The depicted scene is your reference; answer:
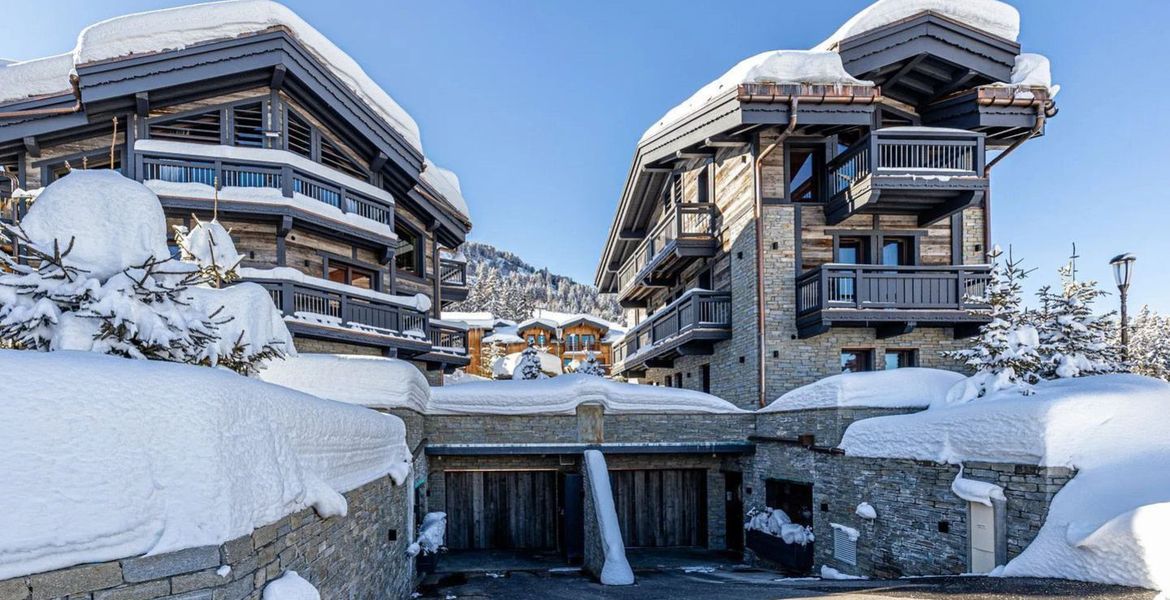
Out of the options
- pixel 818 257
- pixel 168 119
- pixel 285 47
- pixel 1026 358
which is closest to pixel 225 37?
pixel 285 47

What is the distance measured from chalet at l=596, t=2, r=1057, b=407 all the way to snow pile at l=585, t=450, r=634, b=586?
13.1 feet

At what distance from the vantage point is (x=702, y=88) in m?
15.7

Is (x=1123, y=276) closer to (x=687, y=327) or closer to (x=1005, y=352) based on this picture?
(x=1005, y=352)

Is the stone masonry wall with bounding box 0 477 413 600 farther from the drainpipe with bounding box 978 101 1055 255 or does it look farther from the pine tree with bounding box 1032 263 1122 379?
the drainpipe with bounding box 978 101 1055 255

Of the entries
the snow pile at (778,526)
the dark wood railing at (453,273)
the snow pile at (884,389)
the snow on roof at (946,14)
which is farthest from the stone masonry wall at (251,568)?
the dark wood railing at (453,273)

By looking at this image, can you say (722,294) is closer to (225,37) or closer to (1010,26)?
(1010,26)

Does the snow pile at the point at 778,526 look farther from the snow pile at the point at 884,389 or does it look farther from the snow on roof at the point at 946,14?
the snow on roof at the point at 946,14

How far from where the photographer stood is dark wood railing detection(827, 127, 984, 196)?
12336 mm

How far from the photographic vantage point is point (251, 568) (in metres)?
3.57

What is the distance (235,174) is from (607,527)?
11.0m

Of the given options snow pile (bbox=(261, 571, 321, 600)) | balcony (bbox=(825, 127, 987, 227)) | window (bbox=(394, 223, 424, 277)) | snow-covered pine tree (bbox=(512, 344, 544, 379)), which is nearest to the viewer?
snow pile (bbox=(261, 571, 321, 600))

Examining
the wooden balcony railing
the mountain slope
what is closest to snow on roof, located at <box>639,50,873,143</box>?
the wooden balcony railing

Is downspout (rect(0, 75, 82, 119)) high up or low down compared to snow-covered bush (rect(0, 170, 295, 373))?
up

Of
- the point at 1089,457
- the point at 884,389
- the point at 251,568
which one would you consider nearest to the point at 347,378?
the point at 251,568
